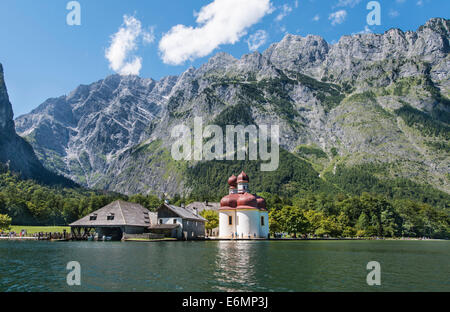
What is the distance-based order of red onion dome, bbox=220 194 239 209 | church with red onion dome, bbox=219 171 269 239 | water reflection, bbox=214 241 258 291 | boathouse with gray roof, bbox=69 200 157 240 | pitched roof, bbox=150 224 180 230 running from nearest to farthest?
water reflection, bbox=214 241 258 291, boathouse with gray roof, bbox=69 200 157 240, pitched roof, bbox=150 224 180 230, church with red onion dome, bbox=219 171 269 239, red onion dome, bbox=220 194 239 209

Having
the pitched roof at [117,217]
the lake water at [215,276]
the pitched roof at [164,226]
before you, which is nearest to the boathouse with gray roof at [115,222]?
the pitched roof at [117,217]

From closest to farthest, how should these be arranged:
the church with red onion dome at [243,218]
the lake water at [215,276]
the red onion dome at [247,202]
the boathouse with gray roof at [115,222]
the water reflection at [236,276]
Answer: the lake water at [215,276] → the water reflection at [236,276] → the boathouse with gray roof at [115,222] → the church with red onion dome at [243,218] → the red onion dome at [247,202]

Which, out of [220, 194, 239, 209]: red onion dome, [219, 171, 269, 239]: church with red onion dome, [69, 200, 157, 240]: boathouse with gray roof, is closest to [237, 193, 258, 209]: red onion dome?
[219, 171, 269, 239]: church with red onion dome

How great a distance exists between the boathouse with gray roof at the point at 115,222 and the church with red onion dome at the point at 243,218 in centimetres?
2182

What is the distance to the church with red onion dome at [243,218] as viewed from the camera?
97.1m

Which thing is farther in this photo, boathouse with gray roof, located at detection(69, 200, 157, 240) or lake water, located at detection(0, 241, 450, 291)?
boathouse with gray roof, located at detection(69, 200, 157, 240)

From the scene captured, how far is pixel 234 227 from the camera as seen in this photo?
3907 inches

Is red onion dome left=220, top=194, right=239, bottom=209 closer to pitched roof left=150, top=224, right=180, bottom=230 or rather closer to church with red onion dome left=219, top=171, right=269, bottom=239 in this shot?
church with red onion dome left=219, top=171, right=269, bottom=239

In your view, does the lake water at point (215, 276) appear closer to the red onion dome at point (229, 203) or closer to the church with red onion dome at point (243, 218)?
the church with red onion dome at point (243, 218)

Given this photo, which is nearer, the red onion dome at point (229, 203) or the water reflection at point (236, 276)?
the water reflection at point (236, 276)

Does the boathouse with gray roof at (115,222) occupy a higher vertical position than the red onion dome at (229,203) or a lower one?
lower

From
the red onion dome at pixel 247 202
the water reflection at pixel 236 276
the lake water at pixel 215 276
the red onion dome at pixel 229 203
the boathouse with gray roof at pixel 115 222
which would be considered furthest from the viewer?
the red onion dome at pixel 229 203

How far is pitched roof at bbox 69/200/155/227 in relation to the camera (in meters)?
81.3

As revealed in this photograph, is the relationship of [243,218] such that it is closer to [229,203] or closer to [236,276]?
[229,203]
